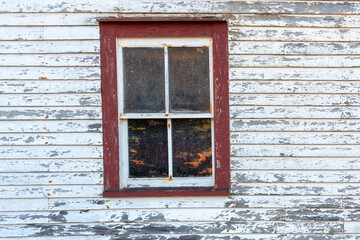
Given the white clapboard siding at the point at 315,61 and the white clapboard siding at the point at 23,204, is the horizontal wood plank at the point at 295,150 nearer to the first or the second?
the white clapboard siding at the point at 315,61

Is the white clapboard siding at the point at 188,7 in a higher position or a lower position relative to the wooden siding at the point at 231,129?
higher

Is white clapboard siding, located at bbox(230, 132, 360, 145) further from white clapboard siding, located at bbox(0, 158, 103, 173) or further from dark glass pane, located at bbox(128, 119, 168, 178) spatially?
white clapboard siding, located at bbox(0, 158, 103, 173)

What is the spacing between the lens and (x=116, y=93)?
3.41 metres

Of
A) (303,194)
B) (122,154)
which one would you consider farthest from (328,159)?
(122,154)

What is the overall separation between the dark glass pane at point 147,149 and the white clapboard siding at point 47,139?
0.40 metres

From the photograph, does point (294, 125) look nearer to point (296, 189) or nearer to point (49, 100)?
point (296, 189)

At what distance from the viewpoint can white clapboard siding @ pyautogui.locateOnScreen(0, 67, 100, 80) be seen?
133 inches

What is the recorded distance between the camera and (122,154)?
346 cm

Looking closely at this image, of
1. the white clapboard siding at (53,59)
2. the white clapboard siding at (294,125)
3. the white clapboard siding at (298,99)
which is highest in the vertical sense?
the white clapboard siding at (53,59)

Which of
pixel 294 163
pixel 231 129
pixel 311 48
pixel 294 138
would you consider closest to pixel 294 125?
pixel 294 138

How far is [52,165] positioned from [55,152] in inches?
5.0

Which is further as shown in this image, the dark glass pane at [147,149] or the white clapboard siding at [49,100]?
the dark glass pane at [147,149]

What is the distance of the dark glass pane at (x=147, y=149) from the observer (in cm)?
348

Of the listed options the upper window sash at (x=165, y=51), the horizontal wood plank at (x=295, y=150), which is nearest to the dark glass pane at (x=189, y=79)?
the upper window sash at (x=165, y=51)
